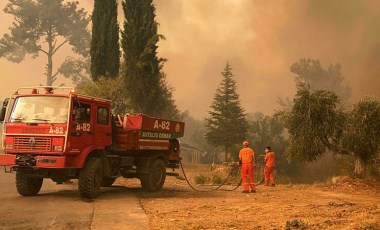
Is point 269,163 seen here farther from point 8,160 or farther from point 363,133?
point 8,160

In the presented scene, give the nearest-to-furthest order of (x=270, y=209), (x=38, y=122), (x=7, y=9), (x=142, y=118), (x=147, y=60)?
(x=270, y=209) → (x=38, y=122) → (x=142, y=118) → (x=147, y=60) → (x=7, y=9)

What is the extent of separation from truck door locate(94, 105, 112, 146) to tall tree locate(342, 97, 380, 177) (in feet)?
31.0

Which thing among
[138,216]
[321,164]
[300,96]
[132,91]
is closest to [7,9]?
[132,91]

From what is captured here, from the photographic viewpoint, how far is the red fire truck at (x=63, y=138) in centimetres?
1109

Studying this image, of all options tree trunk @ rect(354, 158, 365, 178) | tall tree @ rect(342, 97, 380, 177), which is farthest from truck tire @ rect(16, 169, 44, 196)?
tree trunk @ rect(354, 158, 365, 178)

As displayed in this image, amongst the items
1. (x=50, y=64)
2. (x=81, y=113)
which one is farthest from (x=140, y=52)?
(x=50, y=64)

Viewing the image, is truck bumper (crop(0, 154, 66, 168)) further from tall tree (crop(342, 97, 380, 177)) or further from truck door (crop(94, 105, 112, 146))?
tall tree (crop(342, 97, 380, 177))

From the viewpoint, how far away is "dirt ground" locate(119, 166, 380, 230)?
26.0ft

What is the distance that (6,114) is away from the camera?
11.7 m

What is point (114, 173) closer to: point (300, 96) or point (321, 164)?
point (300, 96)

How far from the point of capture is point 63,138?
36.2ft

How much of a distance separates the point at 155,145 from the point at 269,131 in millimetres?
35858

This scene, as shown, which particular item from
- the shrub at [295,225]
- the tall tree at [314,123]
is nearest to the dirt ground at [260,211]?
the shrub at [295,225]

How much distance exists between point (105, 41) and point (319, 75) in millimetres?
53441
